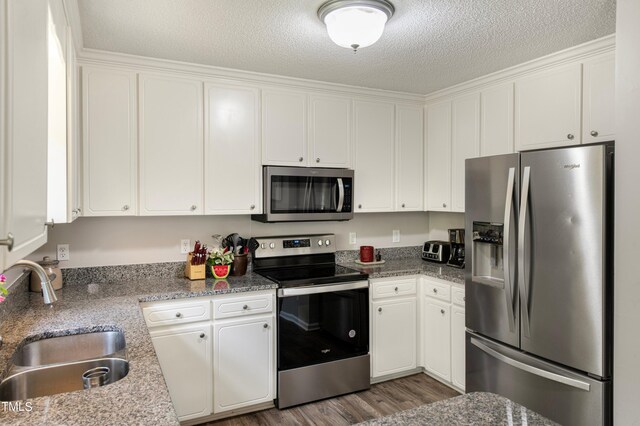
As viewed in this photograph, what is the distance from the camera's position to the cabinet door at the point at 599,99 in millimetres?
2406

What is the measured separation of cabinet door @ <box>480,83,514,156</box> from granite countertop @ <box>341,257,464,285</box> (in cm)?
95

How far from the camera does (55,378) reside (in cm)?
157

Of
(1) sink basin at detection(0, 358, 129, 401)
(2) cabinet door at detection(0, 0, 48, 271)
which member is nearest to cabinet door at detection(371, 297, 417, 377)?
(1) sink basin at detection(0, 358, 129, 401)

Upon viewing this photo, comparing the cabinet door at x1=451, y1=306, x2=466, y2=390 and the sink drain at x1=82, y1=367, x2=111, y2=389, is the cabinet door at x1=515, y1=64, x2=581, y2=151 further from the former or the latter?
the sink drain at x1=82, y1=367, x2=111, y2=389

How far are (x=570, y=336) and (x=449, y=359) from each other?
119 cm

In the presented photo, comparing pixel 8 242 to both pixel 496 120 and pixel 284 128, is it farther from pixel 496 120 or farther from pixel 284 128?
pixel 496 120

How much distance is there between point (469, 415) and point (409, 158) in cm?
285

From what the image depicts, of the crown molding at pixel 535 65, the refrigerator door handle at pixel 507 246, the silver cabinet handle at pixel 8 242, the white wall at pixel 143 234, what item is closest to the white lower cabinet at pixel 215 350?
the white wall at pixel 143 234

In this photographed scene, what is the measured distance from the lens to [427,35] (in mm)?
2375

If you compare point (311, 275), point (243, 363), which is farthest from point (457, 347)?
point (243, 363)

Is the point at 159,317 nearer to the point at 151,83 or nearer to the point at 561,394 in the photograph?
the point at 151,83

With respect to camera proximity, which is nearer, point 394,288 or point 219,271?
point 219,271

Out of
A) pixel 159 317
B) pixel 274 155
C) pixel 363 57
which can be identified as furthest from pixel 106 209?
pixel 363 57

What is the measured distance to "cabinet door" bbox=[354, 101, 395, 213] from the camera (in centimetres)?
352
